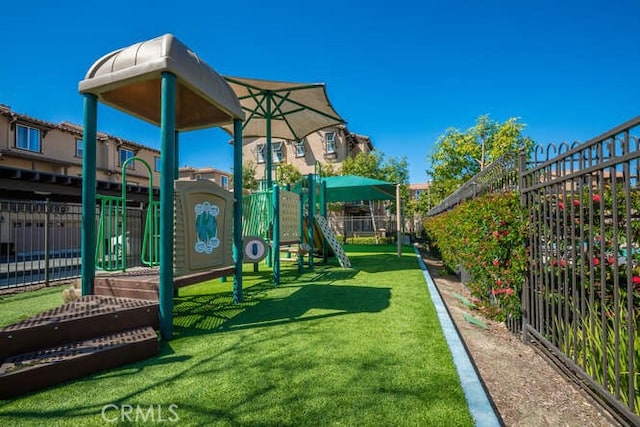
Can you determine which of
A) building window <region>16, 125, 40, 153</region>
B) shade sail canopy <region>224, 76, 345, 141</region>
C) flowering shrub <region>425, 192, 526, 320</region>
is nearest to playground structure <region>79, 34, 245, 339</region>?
shade sail canopy <region>224, 76, 345, 141</region>

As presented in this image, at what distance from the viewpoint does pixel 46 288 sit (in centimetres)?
741

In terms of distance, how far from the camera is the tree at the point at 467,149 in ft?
83.6

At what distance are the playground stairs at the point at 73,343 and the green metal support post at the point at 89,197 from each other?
63cm

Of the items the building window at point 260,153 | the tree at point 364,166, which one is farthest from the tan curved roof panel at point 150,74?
the building window at point 260,153

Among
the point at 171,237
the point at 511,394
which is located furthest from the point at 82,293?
the point at 511,394

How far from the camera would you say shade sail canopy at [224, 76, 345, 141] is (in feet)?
27.0

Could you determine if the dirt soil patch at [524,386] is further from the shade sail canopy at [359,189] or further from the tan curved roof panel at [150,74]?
the shade sail canopy at [359,189]

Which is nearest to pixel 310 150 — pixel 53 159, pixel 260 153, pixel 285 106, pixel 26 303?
pixel 260 153

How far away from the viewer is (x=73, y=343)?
3057 millimetres

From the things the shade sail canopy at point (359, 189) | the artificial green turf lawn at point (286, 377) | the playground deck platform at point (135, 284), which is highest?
the shade sail canopy at point (359, 189)

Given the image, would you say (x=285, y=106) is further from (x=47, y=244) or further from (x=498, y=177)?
(x=47, y=244)

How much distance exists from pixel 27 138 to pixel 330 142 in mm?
21775

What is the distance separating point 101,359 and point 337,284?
4634 mm

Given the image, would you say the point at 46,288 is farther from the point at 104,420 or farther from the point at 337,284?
the point at 104,420
